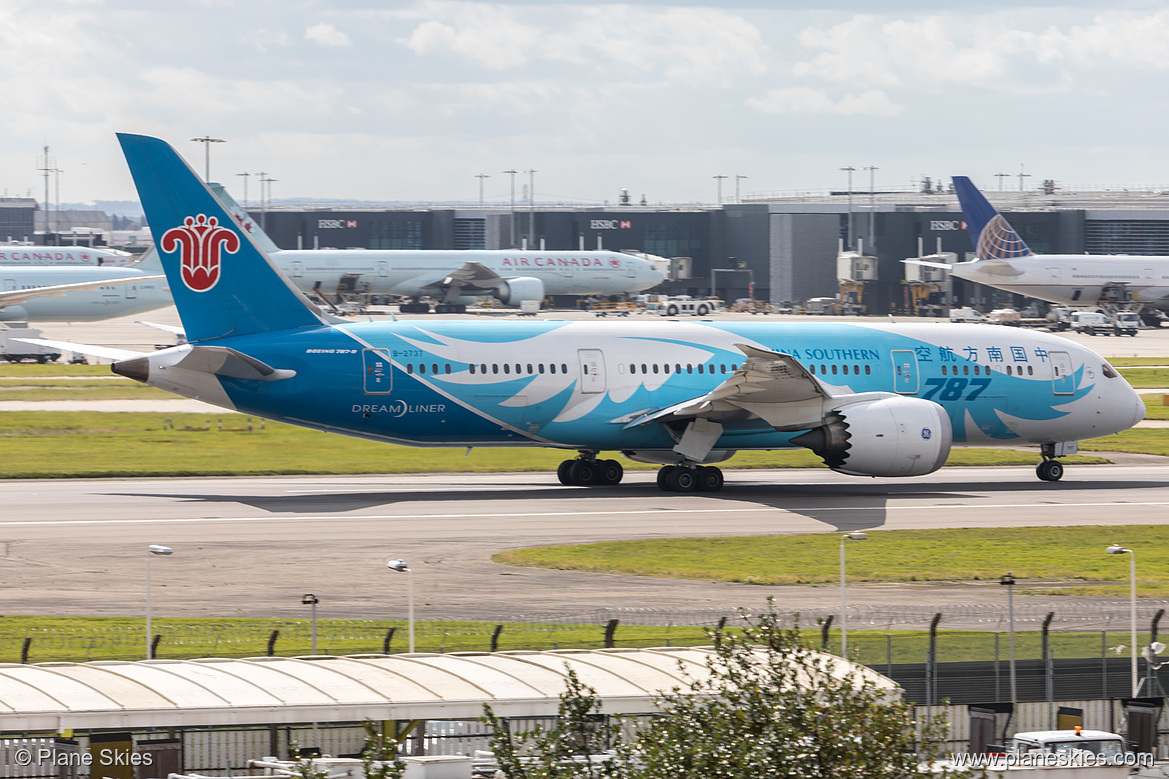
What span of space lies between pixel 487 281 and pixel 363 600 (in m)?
102

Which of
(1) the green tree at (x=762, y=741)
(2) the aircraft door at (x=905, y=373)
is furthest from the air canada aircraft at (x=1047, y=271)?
(1) the green tree at (x=762, y=741)

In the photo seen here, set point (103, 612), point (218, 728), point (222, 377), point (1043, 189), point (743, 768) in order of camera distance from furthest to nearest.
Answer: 1. point (1043, 189)
2. point (222, 377)
3. point (103, 612)
4. point (218, 728)
5. point (743, 768)

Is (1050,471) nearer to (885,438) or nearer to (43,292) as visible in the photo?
(885,438)

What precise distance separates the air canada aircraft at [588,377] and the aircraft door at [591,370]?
0.05 meters

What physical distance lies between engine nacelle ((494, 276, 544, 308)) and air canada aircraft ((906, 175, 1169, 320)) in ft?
119

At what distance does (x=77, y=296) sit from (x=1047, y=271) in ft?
256

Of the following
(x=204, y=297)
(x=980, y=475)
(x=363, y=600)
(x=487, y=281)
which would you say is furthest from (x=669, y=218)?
(x=363, y=600)

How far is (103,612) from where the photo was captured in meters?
25.2

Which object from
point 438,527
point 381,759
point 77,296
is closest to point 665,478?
point 438,527

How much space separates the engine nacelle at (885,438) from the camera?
3781 centimetres

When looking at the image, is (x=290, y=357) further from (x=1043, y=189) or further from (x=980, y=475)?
(x=1043, y=189)

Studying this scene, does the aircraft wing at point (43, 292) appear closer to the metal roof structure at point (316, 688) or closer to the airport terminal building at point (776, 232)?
the metal roof structure at point (316, 688)

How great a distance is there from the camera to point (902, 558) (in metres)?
31.2

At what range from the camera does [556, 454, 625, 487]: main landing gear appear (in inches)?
1640
